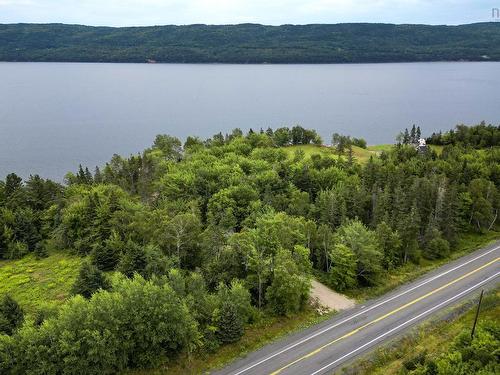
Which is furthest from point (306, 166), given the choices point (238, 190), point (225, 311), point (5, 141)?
point (5, 141)

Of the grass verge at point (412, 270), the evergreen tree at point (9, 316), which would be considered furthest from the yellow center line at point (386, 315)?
the evergreen tree at point (9, 316)

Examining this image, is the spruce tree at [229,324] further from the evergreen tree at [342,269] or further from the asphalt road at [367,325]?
the evergreen tree at [342,269]

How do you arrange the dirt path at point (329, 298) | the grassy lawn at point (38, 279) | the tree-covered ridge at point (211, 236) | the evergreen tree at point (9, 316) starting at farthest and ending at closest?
the grassy lawn at point (38, 279)
the dirt path at point (329, 298)
the evergreen tree at point (9, 316)
the tree-covered ridge at point (211, 236)

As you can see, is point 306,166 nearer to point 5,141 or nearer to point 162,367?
point 162,367

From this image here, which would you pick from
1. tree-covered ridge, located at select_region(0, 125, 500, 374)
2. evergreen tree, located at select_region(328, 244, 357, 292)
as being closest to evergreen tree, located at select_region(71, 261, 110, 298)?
tree-covered ridge, located at select_region(0, 125, 500, 374)

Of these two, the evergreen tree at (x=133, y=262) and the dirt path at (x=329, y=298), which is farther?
the evergreen tree at (x=133, y=262)
